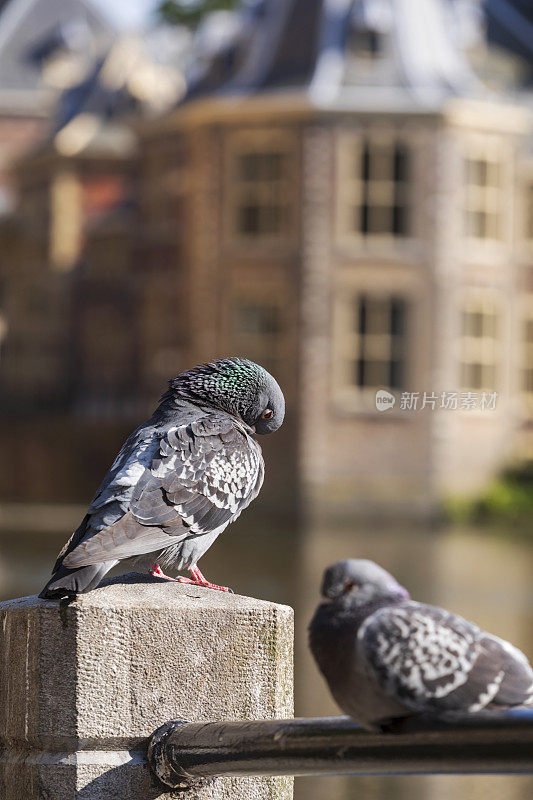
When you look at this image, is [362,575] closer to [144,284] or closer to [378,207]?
[378,207]

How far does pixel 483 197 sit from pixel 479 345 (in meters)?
2.58

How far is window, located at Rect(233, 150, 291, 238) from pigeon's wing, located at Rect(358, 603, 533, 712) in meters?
23.9

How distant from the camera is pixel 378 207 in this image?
84.7ft

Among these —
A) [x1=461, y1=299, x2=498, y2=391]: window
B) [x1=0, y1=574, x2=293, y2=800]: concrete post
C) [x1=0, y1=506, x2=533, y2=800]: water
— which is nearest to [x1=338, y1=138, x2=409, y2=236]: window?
[x1=461, y1=299, x2=498, y2=391]: window

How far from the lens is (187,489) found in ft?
11.1

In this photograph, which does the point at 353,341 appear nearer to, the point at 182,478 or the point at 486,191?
the point at 486,191

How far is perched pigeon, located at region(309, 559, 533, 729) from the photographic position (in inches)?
92.7

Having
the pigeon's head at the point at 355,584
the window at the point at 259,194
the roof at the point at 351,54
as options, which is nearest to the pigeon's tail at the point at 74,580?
the pigeon's head at the point at 355,584

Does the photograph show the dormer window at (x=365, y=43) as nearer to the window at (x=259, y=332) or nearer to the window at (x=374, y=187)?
the window at (x=374, y=187)

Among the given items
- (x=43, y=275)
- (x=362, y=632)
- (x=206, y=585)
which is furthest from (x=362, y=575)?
(x=43, y=275)

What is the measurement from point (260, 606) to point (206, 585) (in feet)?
0.95

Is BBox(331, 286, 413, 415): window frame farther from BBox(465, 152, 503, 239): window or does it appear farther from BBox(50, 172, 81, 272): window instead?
BBox(50, 172, 81, 272): window

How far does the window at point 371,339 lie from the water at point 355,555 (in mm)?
3158

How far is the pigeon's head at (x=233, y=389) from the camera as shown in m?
3.49
